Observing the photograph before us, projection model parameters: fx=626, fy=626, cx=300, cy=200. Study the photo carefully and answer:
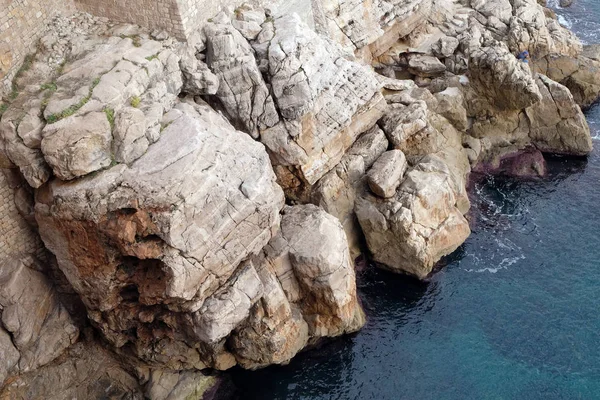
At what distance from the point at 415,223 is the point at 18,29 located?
19.8 meters

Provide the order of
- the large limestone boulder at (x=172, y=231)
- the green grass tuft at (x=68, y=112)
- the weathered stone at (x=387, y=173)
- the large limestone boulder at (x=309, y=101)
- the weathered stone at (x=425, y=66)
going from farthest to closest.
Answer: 1. the weathered stone at (x=425, y=66)
2. the weathered stone at (x=387, y=173)
3. the large limestone boulder at (x=309, y=101)
4. the green grass tuft at (x=68, y=112)
5. the large limestone boulder at (x=172, y=231)

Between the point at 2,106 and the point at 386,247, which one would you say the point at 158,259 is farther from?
the point at 386,247

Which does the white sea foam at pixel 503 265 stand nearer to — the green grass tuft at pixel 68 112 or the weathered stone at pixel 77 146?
the weathered stone at pixel 77 146

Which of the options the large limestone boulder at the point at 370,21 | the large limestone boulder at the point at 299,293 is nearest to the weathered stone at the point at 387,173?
the large limestone boulder at the point at 299,293

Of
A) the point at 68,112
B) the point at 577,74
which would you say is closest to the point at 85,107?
the point at 68,112

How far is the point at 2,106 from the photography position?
81.4 feet

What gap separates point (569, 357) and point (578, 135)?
1552cm

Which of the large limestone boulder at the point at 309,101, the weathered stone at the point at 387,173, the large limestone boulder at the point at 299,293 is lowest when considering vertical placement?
the large limestone boulder at the point at 299,293

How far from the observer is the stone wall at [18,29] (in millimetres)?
25359

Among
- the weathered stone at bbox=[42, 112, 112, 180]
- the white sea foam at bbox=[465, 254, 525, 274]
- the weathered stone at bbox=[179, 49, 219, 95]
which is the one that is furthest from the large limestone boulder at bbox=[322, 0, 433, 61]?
the weathered stone at bbox=[42, 112, 112, 180]

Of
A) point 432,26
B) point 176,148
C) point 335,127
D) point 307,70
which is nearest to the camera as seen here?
point 176,148

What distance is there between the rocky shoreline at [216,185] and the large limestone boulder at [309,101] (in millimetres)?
90

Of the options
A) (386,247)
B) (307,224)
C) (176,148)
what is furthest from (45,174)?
(386,247)

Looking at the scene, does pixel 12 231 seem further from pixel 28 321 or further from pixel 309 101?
pixel 309 101
